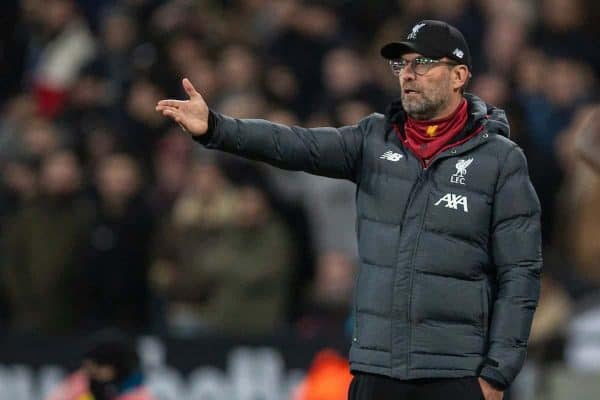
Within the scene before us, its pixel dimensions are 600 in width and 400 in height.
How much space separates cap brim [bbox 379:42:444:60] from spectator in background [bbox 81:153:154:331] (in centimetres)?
592

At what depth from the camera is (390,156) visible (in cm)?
531

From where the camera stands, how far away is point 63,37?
13.7 metres

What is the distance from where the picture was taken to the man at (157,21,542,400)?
16.8 ft

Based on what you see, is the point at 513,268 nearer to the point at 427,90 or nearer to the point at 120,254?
the point at 427,90

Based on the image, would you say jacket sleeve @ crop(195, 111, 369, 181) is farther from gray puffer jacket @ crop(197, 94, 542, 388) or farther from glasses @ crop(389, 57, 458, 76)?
glasses @ crop(389, 57, 458, 76)

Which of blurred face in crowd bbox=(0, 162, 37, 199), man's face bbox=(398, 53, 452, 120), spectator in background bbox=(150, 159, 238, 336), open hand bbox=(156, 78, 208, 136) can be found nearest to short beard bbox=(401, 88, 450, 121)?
man's face bbox=(398, 53, 452, 120)

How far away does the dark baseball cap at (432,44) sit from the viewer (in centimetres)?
520

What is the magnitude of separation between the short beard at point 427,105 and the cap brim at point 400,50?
0.44 ft

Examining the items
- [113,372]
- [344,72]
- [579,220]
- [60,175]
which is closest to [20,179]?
[60,175]

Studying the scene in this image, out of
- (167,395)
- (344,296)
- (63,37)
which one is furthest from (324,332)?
(63,37)

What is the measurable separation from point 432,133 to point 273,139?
1.82ft

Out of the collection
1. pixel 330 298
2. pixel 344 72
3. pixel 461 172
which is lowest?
pixel 330 298

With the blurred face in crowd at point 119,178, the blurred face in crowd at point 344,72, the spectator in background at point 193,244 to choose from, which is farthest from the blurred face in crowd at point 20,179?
the blurred face in crowd at point 344,72

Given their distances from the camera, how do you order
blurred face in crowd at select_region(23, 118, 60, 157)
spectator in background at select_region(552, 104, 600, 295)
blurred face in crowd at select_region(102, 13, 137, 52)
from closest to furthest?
spectator in background at select_region(552, 104, 600, 295)
blurred face in crowd at select_region(23, 118, 60, 157)
blurred face in crowd at select_region(102, 13, 137, 52)
